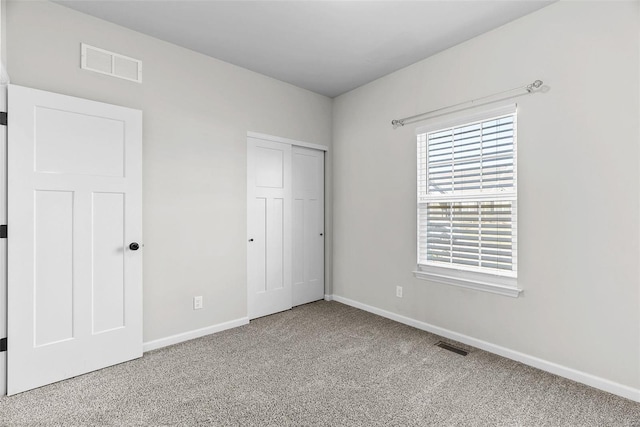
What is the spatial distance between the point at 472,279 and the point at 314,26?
255cm

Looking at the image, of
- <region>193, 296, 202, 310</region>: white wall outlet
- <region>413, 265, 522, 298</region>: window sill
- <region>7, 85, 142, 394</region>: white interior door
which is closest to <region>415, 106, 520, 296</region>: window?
<region>413, 265, 522, 298</region>: window sill

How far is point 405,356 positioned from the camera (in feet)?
8.86

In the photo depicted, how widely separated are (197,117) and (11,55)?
131cm

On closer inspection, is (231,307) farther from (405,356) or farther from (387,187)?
(387,187)

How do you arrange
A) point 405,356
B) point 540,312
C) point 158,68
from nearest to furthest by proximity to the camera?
point 540,312 < point 405,356 < point 158,68

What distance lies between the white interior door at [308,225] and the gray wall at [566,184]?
1.36m

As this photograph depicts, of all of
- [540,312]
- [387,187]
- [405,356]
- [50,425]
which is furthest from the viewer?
[387,187]

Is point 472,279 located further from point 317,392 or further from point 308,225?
point 308,225

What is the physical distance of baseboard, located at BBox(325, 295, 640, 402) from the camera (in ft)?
6.98

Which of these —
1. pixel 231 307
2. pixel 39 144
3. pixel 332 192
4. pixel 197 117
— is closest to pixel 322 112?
pixel 332 192

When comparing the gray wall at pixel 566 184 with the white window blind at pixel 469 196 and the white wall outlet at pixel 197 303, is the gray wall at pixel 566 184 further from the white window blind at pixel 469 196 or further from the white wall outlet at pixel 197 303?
the white wall outlet at pixel 197 303

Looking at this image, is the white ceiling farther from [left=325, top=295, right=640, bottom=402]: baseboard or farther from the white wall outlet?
[left=325, top=295, right=640, bottom=402]: baseboard

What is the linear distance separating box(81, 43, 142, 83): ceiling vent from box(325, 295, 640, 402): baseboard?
133 inches

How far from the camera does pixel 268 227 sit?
149 inches
